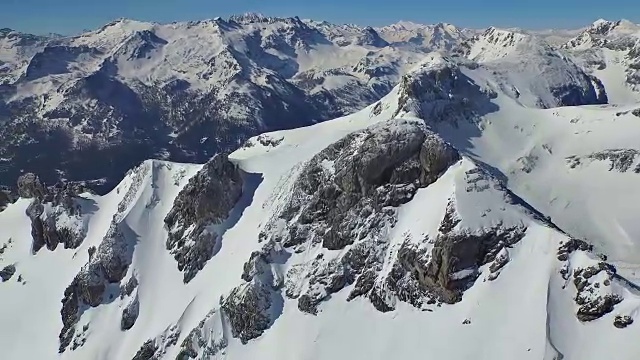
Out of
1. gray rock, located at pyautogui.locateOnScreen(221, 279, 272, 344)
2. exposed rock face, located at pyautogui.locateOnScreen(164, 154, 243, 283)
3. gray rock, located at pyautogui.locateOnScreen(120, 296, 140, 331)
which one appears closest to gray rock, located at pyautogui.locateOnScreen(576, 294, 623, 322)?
gray rock, located at pyautogui.locateOnScreen(221, 279, 272, 344)

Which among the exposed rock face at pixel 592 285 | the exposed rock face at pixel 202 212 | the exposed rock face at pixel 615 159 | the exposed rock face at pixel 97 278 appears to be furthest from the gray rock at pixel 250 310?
the exposed rock face at pixel 615 159

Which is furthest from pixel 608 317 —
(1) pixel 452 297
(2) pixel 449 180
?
(2) pixel 449 180

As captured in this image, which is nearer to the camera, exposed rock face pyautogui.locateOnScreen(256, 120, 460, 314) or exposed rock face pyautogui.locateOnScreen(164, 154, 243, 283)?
exposed rock face pyautogui.locateOnScreen(256, 120, 460, 314)

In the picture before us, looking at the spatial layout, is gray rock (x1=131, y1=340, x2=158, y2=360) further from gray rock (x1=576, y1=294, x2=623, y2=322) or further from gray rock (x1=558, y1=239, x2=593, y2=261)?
gray rock (x1=576, y1=294, x2=623, y2=322)

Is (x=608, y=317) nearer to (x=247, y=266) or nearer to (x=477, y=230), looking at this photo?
(x=477, y=230)

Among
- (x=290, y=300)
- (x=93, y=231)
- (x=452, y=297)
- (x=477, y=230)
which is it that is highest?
(x=477, y=230)

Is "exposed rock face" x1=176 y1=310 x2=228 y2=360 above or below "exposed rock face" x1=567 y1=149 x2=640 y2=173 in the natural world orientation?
below

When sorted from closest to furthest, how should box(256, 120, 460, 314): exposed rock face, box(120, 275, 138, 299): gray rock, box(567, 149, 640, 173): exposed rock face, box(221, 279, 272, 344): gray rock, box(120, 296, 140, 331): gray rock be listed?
box(256, 120, 460, 314): exposed rock face → box(221, 279, 272, 344): gray rock → box(120, 296, 140, 331): gray rock → box(120, 275, 138, 299): gray rock → box(567, 149, 640, 173): exposed rock face
